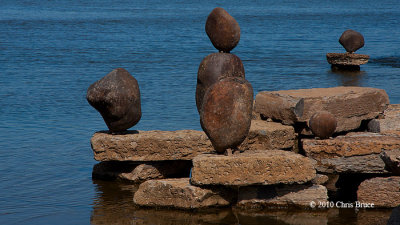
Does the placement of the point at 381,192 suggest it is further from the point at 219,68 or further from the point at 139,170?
the point at 139,170

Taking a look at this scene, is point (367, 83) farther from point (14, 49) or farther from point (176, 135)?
point (14, 49)

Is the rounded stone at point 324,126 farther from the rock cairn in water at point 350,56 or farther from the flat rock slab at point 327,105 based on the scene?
the rock cairn in water at point 350,56

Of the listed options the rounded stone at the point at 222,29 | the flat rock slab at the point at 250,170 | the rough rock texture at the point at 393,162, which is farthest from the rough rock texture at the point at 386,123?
the rough rock texture at the point at 393,162

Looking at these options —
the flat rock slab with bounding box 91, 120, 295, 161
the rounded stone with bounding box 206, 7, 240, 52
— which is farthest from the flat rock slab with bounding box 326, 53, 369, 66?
the flat rock slab with bounding box 91, 120, 295, 161

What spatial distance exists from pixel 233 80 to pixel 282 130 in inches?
81.5

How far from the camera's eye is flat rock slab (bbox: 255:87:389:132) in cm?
1079

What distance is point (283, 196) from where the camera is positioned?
877cm

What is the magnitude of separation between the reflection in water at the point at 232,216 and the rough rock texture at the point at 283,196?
12cm

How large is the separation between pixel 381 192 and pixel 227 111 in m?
2.35

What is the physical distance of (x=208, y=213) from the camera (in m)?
8.64

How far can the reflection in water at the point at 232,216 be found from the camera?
8359 millimetres

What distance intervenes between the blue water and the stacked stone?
3272 mm

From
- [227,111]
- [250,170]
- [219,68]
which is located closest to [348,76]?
[219,68]

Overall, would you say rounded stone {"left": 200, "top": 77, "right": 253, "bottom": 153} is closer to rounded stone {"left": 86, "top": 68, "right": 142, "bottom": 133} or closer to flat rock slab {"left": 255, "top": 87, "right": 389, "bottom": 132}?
rounded stone {"left": 86, "top": 68, "right": 142, "bottom": 133}
